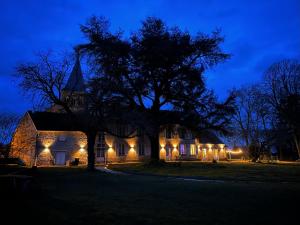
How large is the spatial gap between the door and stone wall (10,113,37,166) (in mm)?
2959

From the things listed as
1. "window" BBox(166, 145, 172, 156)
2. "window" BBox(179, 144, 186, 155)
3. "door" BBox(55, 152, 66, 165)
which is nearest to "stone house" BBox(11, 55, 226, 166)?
"door" BBox(55, 152, 66, 165)

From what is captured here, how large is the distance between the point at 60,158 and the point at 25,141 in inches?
231

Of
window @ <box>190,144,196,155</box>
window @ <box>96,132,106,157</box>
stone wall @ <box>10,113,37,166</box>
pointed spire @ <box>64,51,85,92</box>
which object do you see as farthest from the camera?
window @ <box>190,144,196,155</box>

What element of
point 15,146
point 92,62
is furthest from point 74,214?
point 15,146

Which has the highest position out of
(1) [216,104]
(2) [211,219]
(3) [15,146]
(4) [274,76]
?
(4) [274,76]

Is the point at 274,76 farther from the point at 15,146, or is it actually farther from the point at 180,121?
the point at 15,146

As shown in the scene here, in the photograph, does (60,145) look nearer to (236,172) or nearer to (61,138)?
(61,138)

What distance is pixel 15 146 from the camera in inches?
1646

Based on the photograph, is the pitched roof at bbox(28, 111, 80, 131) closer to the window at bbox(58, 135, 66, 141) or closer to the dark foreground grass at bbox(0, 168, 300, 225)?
the window at bbox(58, 135, 66, 141)

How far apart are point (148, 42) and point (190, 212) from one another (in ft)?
83.9

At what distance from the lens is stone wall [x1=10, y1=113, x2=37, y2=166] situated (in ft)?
122

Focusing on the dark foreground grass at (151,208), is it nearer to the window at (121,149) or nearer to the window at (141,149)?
the window at (121,149)

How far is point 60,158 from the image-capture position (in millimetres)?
38094

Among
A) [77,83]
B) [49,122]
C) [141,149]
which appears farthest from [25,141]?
[141,149]
